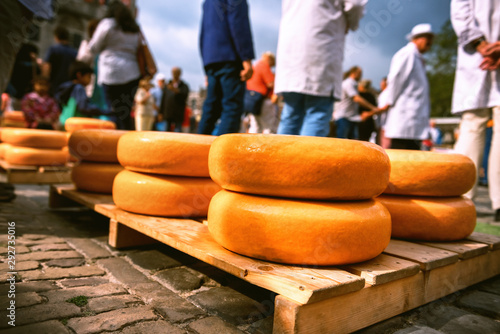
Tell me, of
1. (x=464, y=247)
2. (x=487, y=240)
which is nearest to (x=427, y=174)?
(x=464, y=247)

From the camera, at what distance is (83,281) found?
1.61 metres

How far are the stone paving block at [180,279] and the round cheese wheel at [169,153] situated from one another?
0.52m

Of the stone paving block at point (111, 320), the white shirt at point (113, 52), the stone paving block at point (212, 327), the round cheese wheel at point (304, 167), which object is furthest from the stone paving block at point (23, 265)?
the white shirt at point (113, 52)

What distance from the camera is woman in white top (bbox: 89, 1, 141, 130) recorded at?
427 cm

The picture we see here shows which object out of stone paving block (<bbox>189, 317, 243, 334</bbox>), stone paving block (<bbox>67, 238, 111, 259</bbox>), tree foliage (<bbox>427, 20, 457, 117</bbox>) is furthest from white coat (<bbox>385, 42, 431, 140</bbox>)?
tree foliage (<bbox>427, 20, 457, 117</bbox>)

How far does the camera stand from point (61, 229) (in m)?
2.48

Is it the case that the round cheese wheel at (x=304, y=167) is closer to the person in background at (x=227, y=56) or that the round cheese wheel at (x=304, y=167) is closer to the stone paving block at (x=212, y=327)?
the stone paving block at (x=212, y=327)

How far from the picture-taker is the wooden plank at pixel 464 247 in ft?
5.64

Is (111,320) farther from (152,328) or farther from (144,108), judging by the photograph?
(144,108)

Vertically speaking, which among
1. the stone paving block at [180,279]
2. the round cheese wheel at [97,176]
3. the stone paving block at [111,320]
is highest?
the round cheese wheel at [97,176]

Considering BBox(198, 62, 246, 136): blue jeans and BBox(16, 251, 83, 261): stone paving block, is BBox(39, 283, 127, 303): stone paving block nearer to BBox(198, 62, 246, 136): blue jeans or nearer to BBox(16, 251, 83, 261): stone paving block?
BBox(16, 251, 83, 261): stone paving block

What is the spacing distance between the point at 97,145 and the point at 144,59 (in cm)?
219

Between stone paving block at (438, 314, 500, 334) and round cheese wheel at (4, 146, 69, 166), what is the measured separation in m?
4.21

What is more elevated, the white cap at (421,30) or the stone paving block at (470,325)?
the white cap at (421,30)
